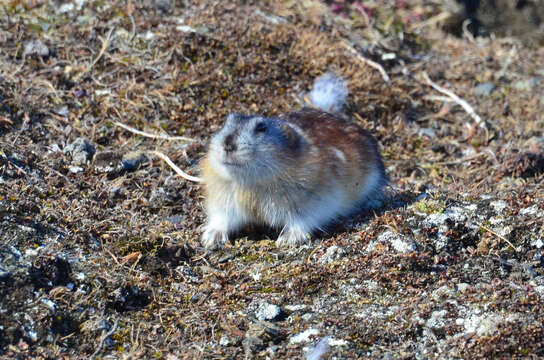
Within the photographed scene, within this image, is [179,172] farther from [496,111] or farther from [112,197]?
[496,111]

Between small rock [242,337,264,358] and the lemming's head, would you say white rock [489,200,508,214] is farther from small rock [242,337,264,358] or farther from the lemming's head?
small rock [242,337,264,358]

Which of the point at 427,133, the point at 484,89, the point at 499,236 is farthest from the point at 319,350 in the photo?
the point at 484,89

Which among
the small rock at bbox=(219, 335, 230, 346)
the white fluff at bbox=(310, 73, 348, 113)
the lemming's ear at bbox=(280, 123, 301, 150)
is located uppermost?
the lemming's ear at bbox=(280, 123, 301, 150)

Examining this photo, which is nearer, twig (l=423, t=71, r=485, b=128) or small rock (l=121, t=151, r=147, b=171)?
small rock (l=121, t=151, r=147, b=171)

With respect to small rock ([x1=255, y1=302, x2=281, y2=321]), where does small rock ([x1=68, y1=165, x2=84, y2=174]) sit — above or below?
above

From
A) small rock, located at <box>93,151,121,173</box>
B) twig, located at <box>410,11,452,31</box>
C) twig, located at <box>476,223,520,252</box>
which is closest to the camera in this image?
twig, located at <box>476,223,520,252</box>

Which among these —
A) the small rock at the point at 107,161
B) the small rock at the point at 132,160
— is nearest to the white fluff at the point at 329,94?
the small rock at the point at 132,160

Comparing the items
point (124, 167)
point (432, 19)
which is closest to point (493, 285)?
point (124, 167)

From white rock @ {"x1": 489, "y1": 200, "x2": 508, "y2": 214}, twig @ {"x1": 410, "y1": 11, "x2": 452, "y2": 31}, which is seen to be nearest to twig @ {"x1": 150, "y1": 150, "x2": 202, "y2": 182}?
white rock @ {"x1": 489, "y1": 200, "x2": 508, "y2": 214}
